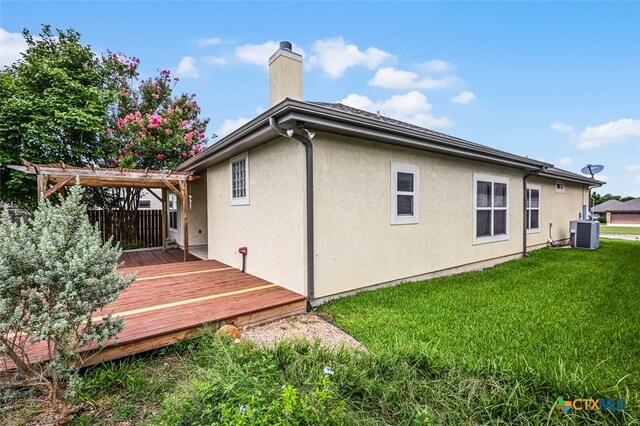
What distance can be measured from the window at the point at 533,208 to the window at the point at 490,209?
2.51 m

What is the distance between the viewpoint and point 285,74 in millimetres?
5660

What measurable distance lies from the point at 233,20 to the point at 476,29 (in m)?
7.55

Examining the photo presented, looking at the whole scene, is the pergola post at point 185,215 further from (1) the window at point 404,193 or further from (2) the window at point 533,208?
(2) the window at point 533,208

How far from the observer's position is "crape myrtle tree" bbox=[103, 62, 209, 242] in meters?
11.4

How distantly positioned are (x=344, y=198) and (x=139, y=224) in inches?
430

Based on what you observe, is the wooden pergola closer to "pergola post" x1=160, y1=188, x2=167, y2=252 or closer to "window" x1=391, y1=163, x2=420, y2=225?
"pergola post" x1=160, y1=188, x2=167, y2=252

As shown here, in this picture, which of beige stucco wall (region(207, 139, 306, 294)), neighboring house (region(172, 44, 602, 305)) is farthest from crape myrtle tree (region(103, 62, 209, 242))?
beige stucco wall (region(207, 139, 306, 294))

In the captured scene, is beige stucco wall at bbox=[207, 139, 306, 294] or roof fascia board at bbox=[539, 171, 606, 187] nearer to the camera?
beige stucco wall at bbox=[207, 139, 306, 294]

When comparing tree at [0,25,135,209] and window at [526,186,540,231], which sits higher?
tree at [0,25,135,209]

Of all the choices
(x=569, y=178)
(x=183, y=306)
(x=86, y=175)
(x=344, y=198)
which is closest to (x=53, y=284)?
(x=183, y=306)

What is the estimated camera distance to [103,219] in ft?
39.2

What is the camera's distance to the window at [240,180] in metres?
6.43

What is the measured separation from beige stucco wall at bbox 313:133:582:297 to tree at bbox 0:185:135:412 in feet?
9.84

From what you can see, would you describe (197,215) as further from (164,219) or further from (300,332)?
(300,332)
